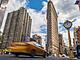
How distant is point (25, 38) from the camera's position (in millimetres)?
94562

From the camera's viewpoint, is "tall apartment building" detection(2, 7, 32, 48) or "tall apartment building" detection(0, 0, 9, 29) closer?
"tall apartment building" detection(0, 0, 9, 29)

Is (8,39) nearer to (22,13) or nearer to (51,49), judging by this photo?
(22,13)

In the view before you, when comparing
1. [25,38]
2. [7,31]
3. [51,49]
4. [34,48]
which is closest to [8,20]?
[7,31]

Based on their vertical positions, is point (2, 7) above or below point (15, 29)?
above

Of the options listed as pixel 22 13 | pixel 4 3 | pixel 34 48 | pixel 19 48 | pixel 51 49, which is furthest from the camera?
pixel 22 13

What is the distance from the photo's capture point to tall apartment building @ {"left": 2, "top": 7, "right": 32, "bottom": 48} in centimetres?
8931

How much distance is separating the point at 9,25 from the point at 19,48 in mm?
101232

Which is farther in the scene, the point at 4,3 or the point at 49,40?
the point at 49,40

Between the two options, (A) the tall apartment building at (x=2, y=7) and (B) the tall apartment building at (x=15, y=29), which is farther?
(B) the tall apartment building at (x=15, y=29)

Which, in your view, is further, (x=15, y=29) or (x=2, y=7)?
(x=15, y=29)

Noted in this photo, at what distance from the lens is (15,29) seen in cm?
9456

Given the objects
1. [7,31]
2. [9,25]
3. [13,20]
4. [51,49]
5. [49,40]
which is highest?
[13,20]

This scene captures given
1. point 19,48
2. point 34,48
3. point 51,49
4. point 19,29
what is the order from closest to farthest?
point 19,48
point 34,48
point 51,49
point 19,29

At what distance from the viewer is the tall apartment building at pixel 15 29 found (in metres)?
89.3
